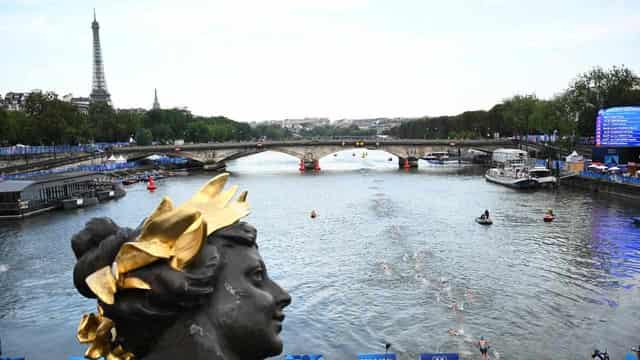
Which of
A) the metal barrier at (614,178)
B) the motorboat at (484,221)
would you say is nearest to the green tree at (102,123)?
the metal barrier at (614,178)

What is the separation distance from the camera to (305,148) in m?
97.4

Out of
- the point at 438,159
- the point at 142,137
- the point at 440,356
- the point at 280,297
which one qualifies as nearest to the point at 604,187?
the point at 440,356

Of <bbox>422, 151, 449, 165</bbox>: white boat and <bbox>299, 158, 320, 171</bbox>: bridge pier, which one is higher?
<bbox>299, 158, 320, 171</bbox>: bridge pier

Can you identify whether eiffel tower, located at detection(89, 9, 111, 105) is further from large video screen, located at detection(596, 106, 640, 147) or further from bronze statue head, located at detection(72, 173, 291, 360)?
bronze statue head, located at detection(72, 173, 291, 360)

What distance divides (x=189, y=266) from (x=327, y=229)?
3699 centimetres

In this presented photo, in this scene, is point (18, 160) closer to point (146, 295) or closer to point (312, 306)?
point (312, 306)

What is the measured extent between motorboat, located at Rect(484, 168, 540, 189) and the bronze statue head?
62.2 metres

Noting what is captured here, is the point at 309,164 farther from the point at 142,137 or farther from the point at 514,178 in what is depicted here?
the point at 514,178

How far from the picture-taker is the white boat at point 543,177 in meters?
62.6

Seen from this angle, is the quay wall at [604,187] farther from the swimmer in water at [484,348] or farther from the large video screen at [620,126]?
the swimmer in water at [484,348]

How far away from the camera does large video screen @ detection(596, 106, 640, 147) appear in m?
58.8

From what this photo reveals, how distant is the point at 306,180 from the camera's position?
7825 centimetres

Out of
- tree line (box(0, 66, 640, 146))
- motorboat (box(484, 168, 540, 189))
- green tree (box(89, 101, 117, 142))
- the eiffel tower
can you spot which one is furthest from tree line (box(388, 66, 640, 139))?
the eiffel tower

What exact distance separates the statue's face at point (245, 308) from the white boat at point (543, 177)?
2474 inches
